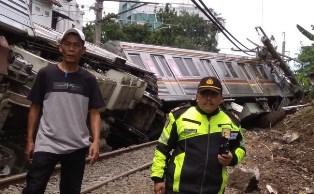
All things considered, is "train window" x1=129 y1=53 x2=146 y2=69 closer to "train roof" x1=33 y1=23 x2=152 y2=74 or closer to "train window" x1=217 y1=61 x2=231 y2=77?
"train roof" x1=33 y1=23 x2=152 y2=74

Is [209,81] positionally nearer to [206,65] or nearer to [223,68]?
[206,65]

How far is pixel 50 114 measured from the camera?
3.47m

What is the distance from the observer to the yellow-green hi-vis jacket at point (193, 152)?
119 inches

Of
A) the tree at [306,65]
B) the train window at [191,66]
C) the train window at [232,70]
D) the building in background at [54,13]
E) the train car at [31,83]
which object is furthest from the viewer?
the building in background at [54,13]

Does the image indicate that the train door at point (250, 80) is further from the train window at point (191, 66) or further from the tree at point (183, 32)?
the tree at point (183, 32)

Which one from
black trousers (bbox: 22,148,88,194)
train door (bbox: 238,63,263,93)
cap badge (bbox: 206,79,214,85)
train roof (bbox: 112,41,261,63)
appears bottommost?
black trousers (bbox: 22,148,88,194)

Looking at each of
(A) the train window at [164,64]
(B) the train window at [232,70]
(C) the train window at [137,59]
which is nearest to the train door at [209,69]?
(B) the train window at [232,70]

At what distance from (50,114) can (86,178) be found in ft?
13.4

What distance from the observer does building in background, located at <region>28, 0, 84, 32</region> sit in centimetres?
3385

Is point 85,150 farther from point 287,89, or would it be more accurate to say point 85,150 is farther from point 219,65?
point 287,89

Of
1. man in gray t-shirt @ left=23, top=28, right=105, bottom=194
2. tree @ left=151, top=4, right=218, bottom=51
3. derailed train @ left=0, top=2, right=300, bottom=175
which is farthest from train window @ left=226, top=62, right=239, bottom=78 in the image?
tree @ left=151, top=4, right=218, bottom=51

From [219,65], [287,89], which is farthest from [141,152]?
[287,89]

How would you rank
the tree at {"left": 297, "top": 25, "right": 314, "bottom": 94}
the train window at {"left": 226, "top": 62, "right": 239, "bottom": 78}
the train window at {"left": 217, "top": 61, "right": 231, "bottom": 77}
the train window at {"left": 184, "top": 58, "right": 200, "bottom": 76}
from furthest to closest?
the tree at {"left": 297, "top": 25, "right": 314, "bottom": 94} < the train window at {"left": 226, "top": 62, "right": 239, "bottom": 78} < the train window at {"left": 217, "top": 61, "right": 231, "bottom": 77} < the train window at {"left": 184, "top": 58, "right": 200, "bottom": 76}

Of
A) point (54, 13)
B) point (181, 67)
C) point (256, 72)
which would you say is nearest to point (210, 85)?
point (181, 67)
